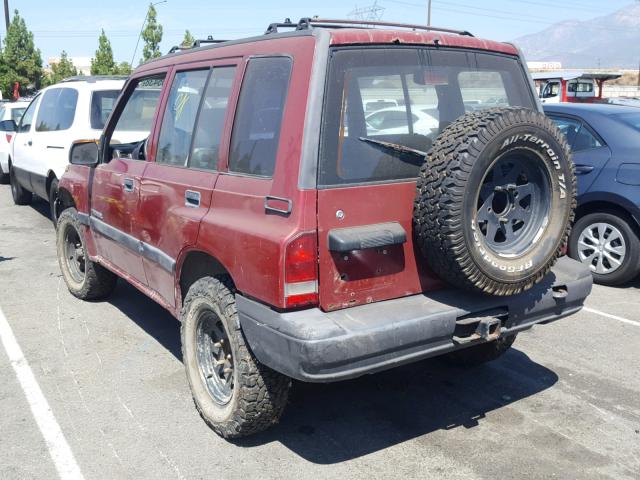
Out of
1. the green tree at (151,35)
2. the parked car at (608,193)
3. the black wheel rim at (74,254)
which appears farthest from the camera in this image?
the green tree at (151,35)

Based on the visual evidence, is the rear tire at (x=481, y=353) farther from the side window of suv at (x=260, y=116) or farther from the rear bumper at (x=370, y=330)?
the side window of suv at (x=260, y=116)

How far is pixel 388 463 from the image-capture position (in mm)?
3309

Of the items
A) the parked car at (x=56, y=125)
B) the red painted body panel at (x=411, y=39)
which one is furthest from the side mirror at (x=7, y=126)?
the red painted body panel at (x=411, y=39)

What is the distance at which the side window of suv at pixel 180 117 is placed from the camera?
3.86 meters

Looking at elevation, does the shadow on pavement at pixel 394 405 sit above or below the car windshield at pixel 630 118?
below

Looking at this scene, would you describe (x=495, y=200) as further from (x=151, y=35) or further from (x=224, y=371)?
(x=151, y=35)

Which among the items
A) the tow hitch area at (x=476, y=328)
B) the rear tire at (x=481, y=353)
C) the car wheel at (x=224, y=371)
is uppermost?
the tow hitch area at (x=476, y=328)

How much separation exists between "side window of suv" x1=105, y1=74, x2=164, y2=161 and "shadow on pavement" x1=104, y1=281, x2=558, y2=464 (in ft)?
5.17

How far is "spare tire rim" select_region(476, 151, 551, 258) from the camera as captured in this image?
314 cm

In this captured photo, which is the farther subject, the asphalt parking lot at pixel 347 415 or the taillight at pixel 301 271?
the asphalt parking lot at pixel 347 415

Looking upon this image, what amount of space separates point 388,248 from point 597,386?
200 cm

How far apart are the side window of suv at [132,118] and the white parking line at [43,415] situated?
5.14 ft

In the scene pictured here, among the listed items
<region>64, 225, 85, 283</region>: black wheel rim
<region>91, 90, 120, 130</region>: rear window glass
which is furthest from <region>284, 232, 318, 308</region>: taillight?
<region>91, 90, 120, 130</region>: rear window glass

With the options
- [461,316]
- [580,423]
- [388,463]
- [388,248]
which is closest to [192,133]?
[388,248]
